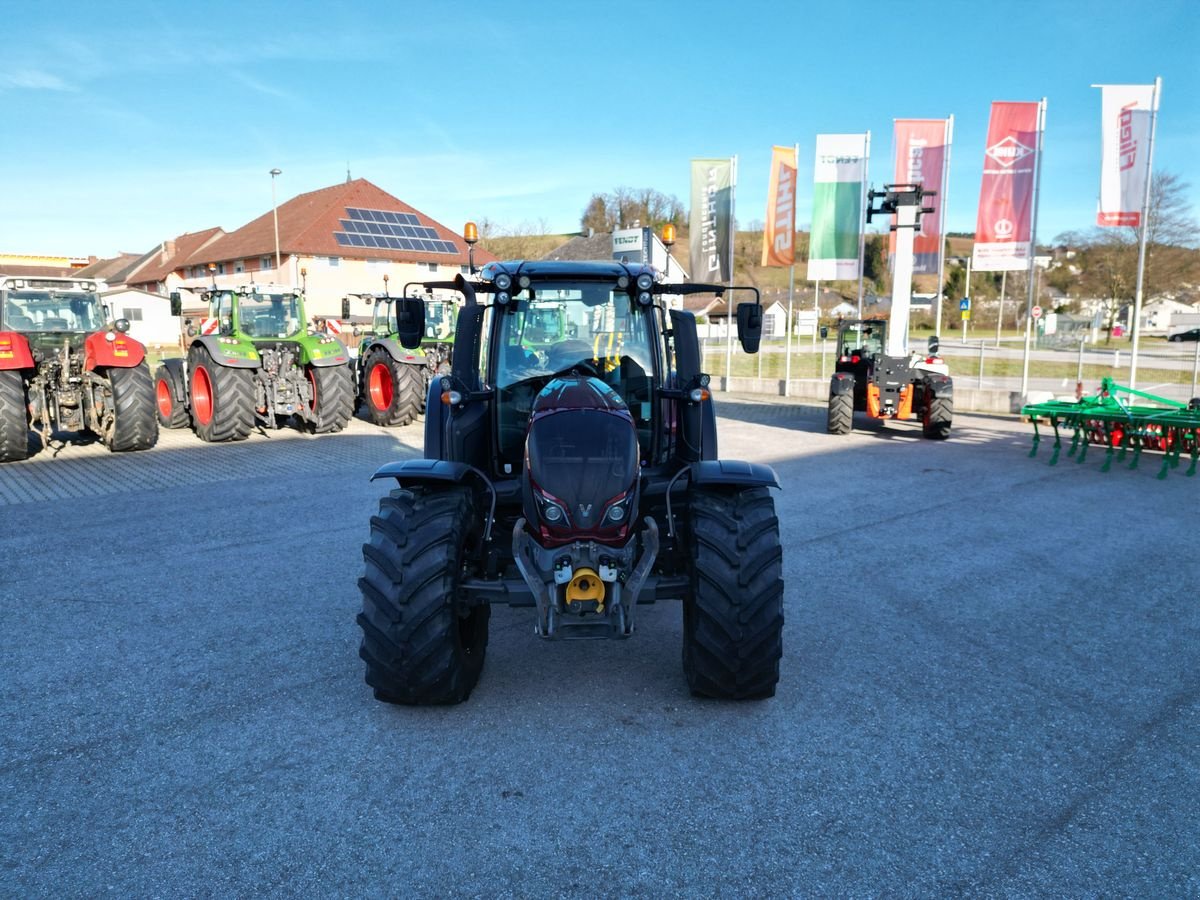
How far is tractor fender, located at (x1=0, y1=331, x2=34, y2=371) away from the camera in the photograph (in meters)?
9.95

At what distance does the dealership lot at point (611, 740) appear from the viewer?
2811 millimetres

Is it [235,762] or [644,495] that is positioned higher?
[644,495]

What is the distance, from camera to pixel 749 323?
5.13 m

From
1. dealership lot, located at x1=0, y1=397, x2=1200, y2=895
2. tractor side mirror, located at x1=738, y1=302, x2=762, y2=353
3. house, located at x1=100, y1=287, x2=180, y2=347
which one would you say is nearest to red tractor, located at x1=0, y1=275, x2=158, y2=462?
dealership lot, located at x1=0, y1=397, x2=1200, y2=895

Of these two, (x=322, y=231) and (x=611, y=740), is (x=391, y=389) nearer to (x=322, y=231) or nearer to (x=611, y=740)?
(x=611, y=740)

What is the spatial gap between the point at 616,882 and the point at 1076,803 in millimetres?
1836

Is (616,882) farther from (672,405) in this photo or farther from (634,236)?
(634,236)

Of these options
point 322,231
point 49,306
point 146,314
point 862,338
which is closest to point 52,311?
point 49,306

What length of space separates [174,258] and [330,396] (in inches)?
1891

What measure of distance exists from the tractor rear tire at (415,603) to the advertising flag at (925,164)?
1432cm

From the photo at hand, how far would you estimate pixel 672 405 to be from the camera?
15.4 feet

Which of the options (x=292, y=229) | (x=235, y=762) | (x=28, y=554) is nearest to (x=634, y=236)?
(x=28, y=554)

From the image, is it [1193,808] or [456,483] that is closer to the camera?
[1193,808]

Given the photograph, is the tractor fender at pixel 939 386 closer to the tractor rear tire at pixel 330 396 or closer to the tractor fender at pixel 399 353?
the tractor fender at pixel 399 353
